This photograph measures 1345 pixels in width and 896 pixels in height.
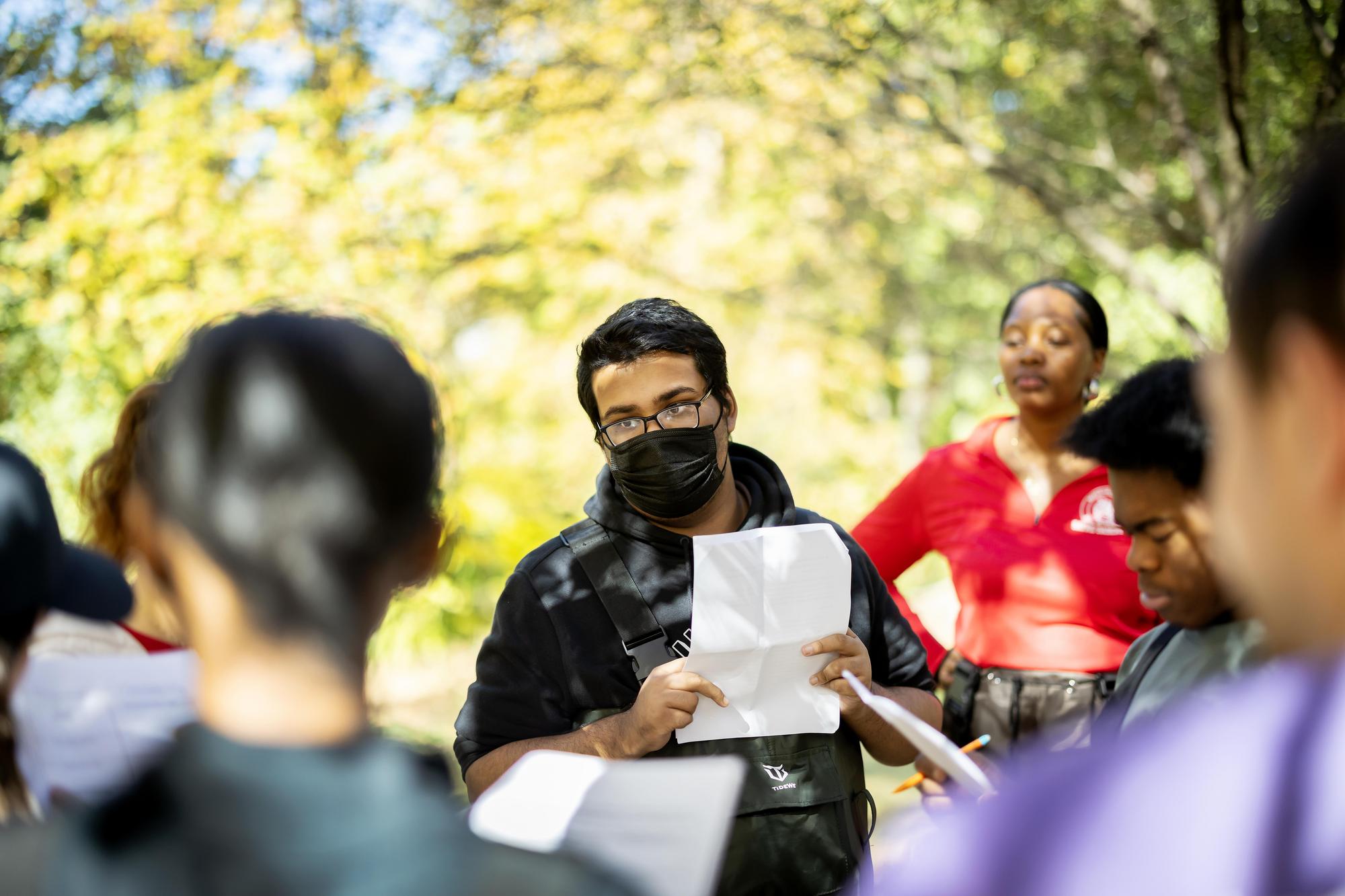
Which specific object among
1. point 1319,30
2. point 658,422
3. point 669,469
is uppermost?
Answer: point 1319,30

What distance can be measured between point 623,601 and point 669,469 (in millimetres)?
339

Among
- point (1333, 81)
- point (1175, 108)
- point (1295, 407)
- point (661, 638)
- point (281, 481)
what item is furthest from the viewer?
point (1175, 108)

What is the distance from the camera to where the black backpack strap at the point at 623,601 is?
2689 millimetres

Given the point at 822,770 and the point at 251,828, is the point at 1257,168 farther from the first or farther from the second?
the point at 251,828

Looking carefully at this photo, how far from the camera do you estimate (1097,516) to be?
3721 millimetres

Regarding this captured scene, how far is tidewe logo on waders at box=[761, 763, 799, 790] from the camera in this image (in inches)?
103

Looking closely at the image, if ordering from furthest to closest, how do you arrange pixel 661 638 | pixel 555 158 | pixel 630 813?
1. pixel 555 158
2. pixel 661 638
3. pixel 630 813

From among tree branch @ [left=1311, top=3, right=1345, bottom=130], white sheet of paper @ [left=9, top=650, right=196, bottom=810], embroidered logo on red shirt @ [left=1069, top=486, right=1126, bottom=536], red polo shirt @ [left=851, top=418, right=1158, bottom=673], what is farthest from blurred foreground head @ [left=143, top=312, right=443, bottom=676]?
tree branch @ [left=1311, top=3, right=1345, bottom=130]

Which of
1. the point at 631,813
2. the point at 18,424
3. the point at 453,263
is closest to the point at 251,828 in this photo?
the point at 631,813

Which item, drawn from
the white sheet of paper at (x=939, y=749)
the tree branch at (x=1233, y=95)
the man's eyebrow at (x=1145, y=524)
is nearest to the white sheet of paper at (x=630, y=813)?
the white sheet of paper at (x=939, y=749)

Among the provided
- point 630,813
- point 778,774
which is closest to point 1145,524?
point 778,774

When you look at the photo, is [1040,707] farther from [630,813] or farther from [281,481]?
[281,481]

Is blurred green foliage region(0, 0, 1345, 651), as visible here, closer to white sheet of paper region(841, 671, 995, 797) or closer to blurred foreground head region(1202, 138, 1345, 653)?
white sheet of paper region(841, 671, 995, 797)

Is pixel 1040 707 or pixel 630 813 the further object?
pixel 1040 707
